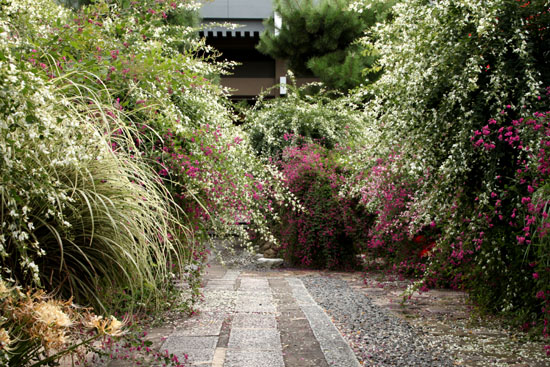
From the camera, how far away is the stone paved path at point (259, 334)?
262 cm

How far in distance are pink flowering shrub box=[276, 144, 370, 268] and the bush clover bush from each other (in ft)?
9.29

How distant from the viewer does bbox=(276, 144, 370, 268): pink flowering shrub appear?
253 inches

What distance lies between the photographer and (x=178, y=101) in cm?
383

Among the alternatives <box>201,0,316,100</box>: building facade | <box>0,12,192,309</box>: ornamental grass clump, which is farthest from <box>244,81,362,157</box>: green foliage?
<box>0,12,192,309</box>: ornamental grass clump

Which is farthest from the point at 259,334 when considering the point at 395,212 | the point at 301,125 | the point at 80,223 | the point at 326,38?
the point at 326,38

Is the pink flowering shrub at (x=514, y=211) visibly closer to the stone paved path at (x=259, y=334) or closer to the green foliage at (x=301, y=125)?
the stone paved path at (x=259, y=334)

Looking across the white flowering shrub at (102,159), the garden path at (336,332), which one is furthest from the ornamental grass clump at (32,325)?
the garden path at (336,332)

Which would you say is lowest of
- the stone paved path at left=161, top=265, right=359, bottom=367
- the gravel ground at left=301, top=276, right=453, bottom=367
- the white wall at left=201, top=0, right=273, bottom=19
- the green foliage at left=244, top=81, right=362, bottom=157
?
the gravel ground at left=301, top=276, right=453, bottom=367

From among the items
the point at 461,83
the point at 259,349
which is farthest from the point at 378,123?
the point at 259,349

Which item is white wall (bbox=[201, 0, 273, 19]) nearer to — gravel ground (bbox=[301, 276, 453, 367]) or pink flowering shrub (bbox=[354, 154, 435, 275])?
pink flowering shrub (bbox=[354, 154, 435, 275])

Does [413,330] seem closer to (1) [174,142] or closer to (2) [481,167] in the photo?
(2) [481,167]

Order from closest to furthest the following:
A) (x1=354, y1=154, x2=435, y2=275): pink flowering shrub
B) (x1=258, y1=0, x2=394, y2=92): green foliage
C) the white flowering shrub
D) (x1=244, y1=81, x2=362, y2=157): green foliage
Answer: the white flowering shrub
(x1=354, y1=154, x2=435, y2=275): pink flowering shrub
(x1=244, y1=81, x2=362, y2=157): green foliage
(x1=258, y1=0, x2=394, y2=92): green foliage

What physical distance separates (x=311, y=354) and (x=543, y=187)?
1468 mm

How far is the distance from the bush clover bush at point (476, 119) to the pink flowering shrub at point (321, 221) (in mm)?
2831
